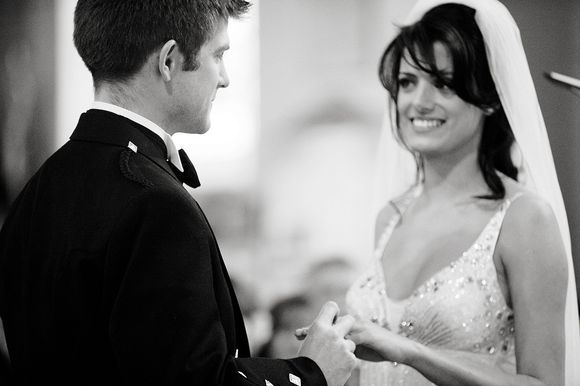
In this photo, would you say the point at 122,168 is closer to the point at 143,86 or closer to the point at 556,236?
the point at 143,86

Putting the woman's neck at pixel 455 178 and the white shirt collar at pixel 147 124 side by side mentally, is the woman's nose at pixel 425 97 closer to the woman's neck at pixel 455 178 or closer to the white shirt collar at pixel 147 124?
the woman's neck at pixel 455 178

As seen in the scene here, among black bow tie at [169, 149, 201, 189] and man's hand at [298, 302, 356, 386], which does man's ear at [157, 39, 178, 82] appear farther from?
man's hand at [298, 302, 356, 386]

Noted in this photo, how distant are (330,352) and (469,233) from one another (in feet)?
2.23

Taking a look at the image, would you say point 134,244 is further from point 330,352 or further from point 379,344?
point 379,344

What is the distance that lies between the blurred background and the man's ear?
4.37 feet

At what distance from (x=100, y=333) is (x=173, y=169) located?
0.31m

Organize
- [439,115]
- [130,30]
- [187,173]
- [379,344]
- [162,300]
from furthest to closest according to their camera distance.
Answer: [439,115], [379,344], [187,173], [130,30], [162,300]

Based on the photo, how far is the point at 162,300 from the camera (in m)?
1.04

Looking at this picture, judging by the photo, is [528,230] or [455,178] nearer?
[528,230]

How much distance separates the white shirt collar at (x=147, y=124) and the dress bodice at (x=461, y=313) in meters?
0.79

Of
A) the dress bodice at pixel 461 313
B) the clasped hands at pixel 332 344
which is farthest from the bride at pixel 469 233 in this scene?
the clasped hands at pixel 332 344

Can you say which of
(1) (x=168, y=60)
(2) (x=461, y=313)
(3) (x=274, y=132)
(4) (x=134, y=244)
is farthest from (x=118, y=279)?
(3) (x=274, y=132)

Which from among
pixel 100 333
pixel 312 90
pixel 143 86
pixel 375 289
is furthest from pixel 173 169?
pixel 312 90

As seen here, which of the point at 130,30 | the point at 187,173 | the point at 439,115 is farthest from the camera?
the point at 439,115
